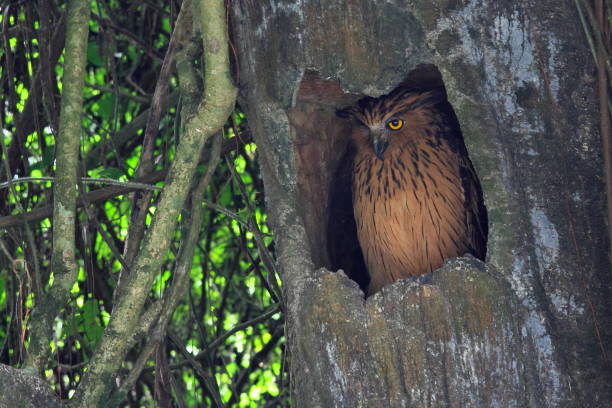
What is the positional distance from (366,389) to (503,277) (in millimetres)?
507

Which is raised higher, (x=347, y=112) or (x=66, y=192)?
(x=347, y=112)

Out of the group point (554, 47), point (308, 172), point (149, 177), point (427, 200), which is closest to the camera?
point (554, 47)

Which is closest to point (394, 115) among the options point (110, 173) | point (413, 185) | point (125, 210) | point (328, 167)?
point (413, 185)

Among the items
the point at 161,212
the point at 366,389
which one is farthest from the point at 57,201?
the point at 366,389

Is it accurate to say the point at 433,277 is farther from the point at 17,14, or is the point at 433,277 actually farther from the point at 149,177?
the point at 17,14

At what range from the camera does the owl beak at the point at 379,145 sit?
3.57 meters

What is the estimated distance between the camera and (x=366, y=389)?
2312mm

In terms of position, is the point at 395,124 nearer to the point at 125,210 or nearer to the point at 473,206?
the point at 473,206

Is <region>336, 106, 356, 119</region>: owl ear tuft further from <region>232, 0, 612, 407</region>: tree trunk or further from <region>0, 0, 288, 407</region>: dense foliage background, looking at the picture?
<region>232, 0, 612, 407</region>: tree trunk

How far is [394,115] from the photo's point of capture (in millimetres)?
3643

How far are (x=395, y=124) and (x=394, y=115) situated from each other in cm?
4

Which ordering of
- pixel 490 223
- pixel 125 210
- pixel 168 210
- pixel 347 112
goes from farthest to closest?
1. pixel 125 210
2. pixel 347 112
3. pixel 168 210
4. pixel 490 223

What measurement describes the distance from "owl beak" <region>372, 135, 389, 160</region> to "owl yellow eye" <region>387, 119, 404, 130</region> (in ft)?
0.27

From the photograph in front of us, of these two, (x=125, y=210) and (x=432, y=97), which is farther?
(x=125, y=210)
